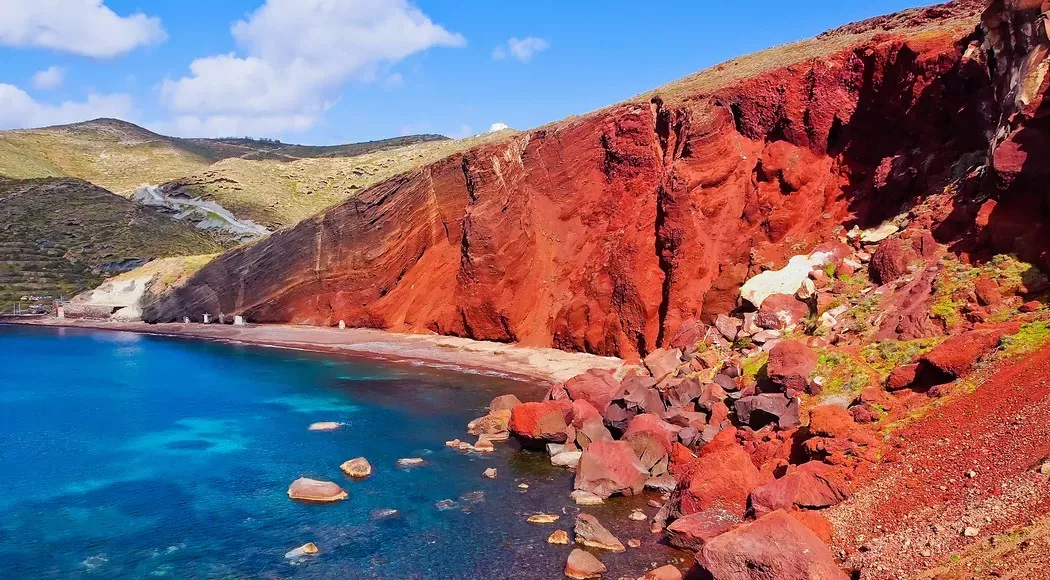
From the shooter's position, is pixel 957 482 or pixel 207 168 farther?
pixel 207 168

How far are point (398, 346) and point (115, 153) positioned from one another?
108601mm

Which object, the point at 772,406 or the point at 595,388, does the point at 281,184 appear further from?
the point at 772,406

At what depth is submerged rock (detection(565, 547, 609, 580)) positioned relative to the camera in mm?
17266

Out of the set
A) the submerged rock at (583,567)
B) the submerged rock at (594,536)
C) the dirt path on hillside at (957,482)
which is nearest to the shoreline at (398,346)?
the submerged rock at (594,536)

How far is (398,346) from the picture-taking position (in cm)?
5150

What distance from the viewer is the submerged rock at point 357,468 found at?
82.0ft

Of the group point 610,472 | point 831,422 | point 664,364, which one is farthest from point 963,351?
point 664,364

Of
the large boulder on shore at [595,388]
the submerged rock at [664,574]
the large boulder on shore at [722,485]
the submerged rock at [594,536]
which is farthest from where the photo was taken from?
the large boulder on shore at [595,388]

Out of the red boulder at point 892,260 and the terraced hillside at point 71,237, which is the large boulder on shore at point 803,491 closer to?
the red boulder at point 892,260

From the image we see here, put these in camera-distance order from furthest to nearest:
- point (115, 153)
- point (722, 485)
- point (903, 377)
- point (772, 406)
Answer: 1. point (115, 153)
2. point (772, 406)
3. point (903, 377)
4. point (722, 485)

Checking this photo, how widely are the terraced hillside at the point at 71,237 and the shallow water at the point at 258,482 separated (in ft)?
129

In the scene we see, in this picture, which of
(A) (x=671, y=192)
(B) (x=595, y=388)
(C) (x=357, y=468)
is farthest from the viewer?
(A) (x=671, y=192)

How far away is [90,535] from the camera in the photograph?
66.4 feet

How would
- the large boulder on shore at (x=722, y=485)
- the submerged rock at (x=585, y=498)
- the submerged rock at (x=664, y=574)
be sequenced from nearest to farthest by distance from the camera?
1. the submerged rock at (x=664, y=574)
2. the large boulder on shore at (x=722, y=485)
3. the submerged rock at (x=585, y=498)
